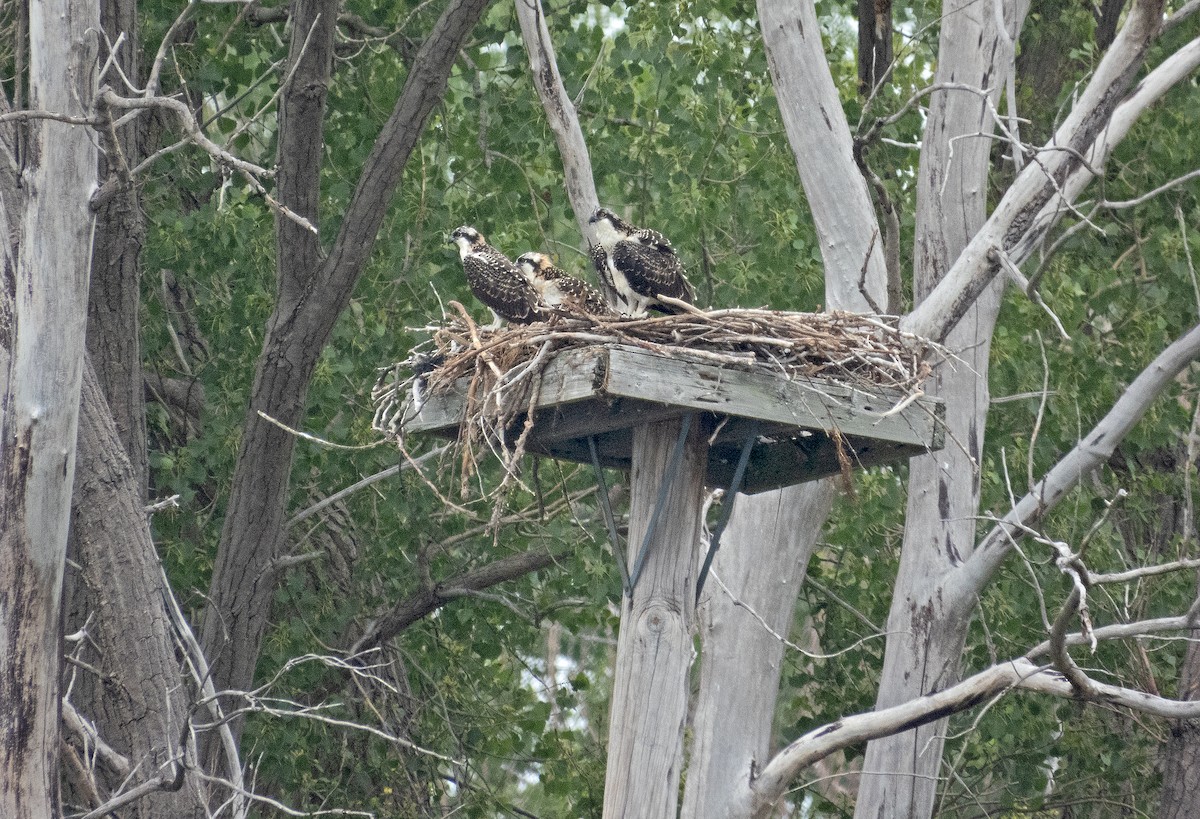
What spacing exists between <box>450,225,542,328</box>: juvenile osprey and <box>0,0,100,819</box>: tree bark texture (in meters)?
1.79

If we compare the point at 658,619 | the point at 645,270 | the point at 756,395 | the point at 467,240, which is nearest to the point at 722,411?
the point at 756,395

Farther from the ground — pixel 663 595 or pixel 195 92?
pixel 195 92

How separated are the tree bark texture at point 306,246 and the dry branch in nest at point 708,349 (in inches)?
84.7

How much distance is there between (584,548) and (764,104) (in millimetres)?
3113

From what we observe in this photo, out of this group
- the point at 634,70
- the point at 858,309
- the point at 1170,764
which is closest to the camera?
the point at 858,309

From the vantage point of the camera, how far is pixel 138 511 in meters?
6.05

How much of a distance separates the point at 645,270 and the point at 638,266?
0.10 ft

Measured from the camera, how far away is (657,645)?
15.5ft

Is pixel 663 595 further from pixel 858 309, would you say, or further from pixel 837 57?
pixel 837 57

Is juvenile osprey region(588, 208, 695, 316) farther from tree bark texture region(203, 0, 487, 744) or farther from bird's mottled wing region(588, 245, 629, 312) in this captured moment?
tree bark texture region(203, 0, 487, 744)

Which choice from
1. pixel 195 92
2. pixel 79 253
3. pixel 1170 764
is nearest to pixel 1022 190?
pixel 79 253

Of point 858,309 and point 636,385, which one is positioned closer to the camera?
point 636,385

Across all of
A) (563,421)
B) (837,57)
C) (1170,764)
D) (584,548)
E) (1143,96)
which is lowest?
(1170,764)

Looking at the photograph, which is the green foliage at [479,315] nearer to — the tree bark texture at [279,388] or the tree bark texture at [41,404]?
the tree bark texture at [279,388]
